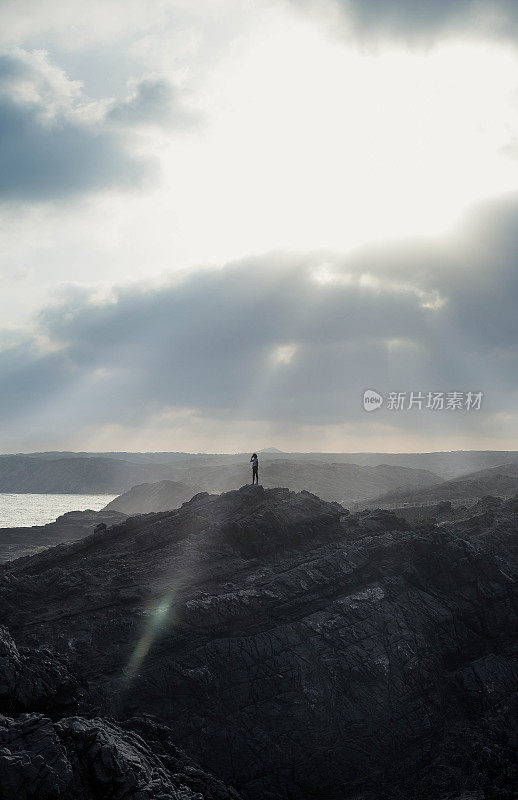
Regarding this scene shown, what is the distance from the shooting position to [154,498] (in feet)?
376

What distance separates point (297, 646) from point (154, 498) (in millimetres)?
99014

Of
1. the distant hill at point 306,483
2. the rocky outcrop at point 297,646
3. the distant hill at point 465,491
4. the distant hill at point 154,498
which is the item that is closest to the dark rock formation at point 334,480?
the distant hill at point 306,483

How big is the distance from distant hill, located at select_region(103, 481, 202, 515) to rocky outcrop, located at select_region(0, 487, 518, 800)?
82760 mm

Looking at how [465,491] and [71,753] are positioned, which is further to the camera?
[465,491]

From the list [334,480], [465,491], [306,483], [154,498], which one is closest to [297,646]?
[465,491]

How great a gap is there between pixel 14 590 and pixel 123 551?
6.48 metres

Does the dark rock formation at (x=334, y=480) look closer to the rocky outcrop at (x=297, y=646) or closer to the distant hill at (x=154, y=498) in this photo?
the distant hill at (x=154, y=498)

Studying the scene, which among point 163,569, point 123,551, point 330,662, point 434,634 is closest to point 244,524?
point 163,569

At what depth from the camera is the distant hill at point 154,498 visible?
4351 inches

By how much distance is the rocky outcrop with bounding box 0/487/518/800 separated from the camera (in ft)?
56.6

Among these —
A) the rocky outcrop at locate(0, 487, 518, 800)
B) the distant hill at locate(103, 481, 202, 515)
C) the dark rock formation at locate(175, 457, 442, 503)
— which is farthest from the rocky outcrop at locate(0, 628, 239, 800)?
the dark rock formation at locate(175, 457, 442, 503)

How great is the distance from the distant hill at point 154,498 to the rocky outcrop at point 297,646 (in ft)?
272

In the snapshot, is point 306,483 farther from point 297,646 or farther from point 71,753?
point 71,753

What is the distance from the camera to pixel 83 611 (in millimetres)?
21234
